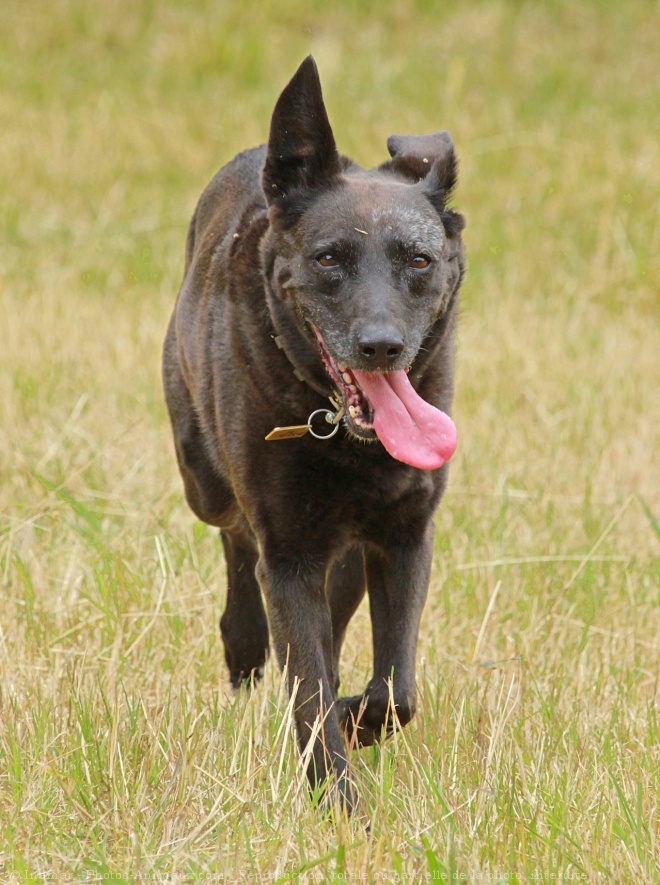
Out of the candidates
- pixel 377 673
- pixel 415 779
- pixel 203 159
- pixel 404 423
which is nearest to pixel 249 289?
pixel 404 423

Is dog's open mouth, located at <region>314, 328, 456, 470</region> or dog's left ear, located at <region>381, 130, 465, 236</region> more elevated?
dog's left ear, located at <region>381, 130, 465, 236</region>

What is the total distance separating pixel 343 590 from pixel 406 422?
0.89 metres

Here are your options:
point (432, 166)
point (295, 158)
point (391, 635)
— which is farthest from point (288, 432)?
point (432, 166)

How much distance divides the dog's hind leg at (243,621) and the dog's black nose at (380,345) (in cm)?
121

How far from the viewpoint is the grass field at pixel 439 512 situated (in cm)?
270

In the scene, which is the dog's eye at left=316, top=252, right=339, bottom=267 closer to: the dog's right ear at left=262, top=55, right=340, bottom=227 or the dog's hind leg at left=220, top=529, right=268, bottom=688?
the dog's right ear at left=262, top=55, right=340, bottom=227

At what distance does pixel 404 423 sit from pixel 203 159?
26.9 feet

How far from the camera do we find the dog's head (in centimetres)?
303

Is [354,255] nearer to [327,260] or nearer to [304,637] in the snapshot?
[327,260]

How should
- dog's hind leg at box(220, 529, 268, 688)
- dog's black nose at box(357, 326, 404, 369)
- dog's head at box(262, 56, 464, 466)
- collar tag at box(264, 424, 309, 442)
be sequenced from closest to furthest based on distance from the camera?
dog's black nose at box(357, 326, 404, 369) → dog's head at box(262, 56, 464, 466) → collar tag at box(264, 424, 309, 442) → dog's hind leg at box(220, 529, 268, 688)

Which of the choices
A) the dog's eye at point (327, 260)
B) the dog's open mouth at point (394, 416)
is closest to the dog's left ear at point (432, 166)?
the dog's eye at point (327, 260)

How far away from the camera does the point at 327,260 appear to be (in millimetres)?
3133

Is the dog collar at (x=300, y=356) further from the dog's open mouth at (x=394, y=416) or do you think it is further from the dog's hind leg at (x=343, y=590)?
the dog's hind leg at (x=343, y=590)

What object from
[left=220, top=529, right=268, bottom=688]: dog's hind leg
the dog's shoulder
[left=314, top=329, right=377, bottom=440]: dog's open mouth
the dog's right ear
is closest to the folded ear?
the dog's right ear
